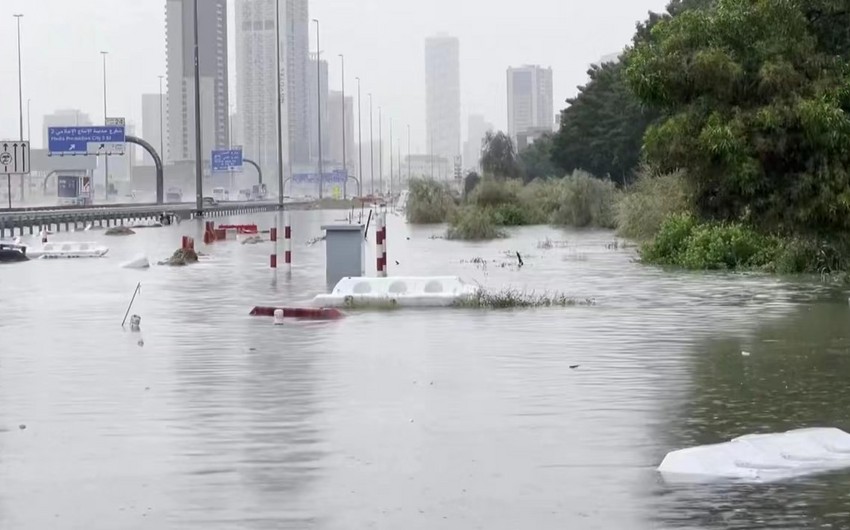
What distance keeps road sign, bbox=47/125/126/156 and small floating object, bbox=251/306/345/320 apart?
8017 centimetres

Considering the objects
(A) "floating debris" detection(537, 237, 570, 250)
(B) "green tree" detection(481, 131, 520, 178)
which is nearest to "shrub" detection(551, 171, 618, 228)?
(A) "floating debris" detection(537, 237, 570, 250)

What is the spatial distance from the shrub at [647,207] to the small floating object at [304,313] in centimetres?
2209

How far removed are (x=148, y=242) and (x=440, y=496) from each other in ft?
146

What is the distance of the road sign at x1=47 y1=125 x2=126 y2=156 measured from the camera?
332 feet

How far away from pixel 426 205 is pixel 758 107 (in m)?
62.2

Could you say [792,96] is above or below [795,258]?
above

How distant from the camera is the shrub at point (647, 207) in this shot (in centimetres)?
4738

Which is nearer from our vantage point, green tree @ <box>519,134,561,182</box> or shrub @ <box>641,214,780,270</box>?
shrub @ <box>641,214,780,270</box>

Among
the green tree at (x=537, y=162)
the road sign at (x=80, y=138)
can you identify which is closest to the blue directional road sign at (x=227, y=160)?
the green tree at (x=537, y=162)

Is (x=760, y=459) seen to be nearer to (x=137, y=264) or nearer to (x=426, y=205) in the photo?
(x=137, y=264)

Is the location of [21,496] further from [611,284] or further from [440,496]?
[611,284]

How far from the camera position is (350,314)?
22906 millimetres

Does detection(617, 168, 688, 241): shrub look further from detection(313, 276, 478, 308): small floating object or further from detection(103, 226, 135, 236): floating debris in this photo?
detection(103, 226, 135, 236): floating debris

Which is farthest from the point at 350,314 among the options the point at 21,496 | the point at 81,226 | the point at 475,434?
the point at 81,226
